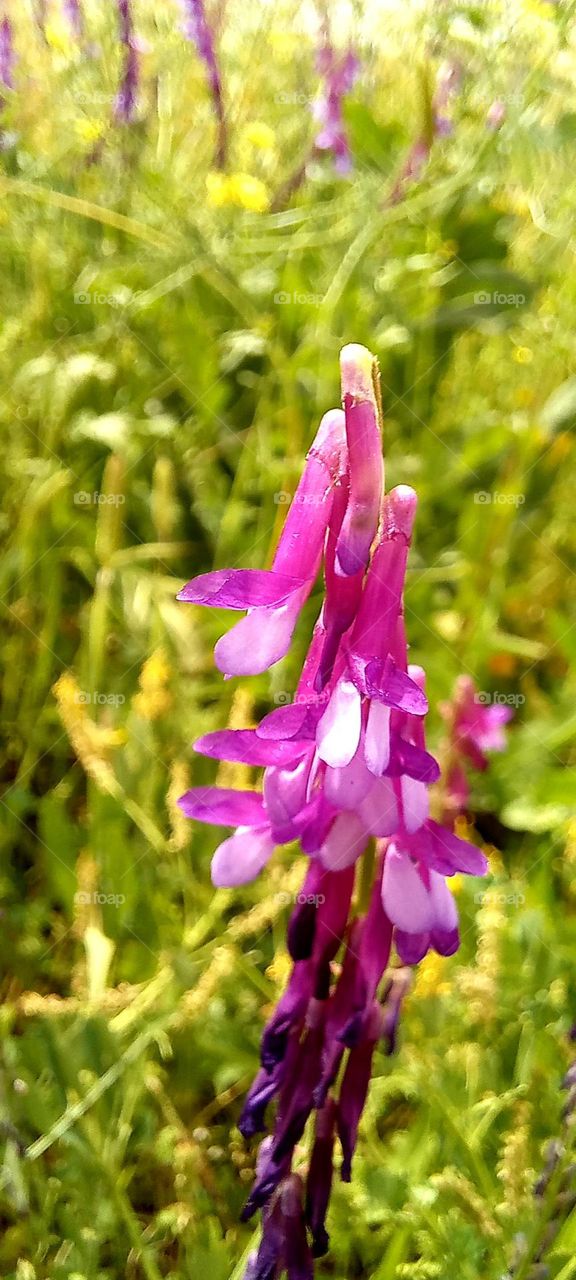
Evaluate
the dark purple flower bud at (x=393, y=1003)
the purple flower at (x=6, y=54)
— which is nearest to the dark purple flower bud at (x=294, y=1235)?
the dark purple flower bud at (x=393, y=1003)

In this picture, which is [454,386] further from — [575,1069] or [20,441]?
[575,1069]

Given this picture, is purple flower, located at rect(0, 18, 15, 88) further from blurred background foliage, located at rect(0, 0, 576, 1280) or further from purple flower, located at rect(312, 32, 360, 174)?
purple flower, located at rect(312, 32, 360, 174)

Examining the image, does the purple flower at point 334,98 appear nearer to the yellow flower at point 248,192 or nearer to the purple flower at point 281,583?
the yellow flower at point 248,192

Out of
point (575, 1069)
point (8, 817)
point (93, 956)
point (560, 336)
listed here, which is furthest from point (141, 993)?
point (560, 336)

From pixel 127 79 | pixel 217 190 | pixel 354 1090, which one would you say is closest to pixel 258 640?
pixel 354 1090

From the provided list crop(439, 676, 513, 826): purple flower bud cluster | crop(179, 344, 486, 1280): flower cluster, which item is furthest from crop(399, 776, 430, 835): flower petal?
crop(439, 676, 513, 826): purple flower bud cluster

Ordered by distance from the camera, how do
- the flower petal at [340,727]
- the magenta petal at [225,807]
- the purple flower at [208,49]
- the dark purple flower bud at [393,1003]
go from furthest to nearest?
the purple flower at [208,49]
the dark purple flower bud at [393,1003]
the magenta petal at [225,807]
the flower petal at [340,727]

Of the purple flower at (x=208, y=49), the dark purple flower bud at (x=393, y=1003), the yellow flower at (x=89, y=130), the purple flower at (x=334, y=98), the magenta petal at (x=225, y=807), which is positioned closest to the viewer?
the magenta petal at (x=225, y=807)

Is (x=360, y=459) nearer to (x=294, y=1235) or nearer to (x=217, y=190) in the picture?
(x=294, y=1235)
